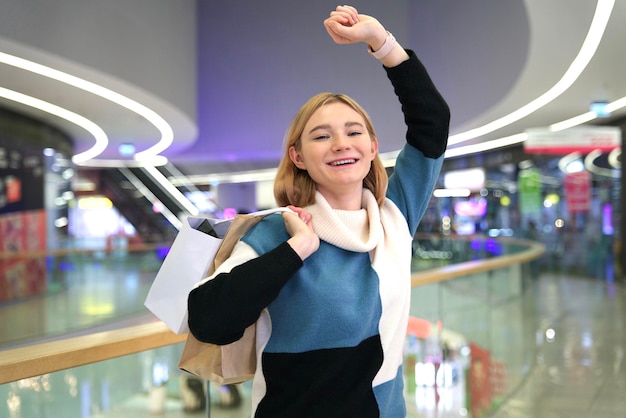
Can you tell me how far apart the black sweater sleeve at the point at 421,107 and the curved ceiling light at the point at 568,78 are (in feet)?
14.3

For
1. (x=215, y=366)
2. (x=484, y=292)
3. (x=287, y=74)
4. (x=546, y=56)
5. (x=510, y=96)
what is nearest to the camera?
(x=215, y=366)

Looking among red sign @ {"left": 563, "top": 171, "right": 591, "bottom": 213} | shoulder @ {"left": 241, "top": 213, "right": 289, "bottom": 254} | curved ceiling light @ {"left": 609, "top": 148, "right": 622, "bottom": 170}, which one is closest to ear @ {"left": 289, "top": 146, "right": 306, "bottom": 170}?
shoulder @ {"left": 241, "top": 213, "right": 289, "bottom": 254}

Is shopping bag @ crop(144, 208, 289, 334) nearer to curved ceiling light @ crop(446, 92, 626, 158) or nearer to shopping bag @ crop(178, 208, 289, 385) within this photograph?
shopping bag @ crop(178, 208, 289, 385)

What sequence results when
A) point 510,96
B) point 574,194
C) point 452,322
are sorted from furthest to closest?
point 574,194 < point 510,96 < point 452,322

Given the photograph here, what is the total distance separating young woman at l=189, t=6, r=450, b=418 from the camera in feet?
3.59

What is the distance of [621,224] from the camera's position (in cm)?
1162

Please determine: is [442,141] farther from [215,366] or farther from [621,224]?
[621,224]

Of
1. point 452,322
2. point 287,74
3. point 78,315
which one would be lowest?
point 78,315

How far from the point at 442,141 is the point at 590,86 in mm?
7791

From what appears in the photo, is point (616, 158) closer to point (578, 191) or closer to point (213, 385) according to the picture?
point (578, 191)

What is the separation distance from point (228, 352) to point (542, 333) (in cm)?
622

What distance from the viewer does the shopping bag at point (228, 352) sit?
1203 millimetres

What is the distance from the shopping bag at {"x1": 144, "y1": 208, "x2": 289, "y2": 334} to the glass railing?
506 millimetres

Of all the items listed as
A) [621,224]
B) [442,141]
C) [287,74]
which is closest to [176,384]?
[442,141]
